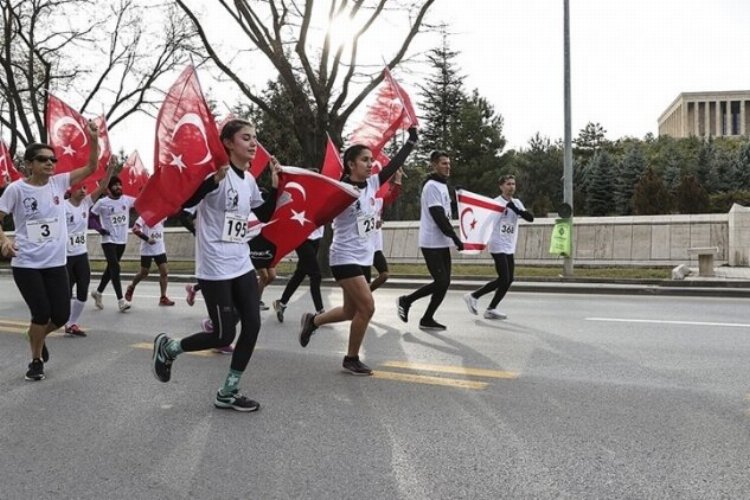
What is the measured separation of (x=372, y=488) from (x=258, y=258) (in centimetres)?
459

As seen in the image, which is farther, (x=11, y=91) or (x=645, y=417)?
(x=11, y=91)

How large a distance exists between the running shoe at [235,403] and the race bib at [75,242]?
4.22 meters

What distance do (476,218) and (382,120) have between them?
2.21m

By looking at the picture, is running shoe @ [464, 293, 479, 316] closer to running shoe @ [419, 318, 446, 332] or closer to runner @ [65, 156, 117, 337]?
running shoe @ [419, 318, 446, 332]

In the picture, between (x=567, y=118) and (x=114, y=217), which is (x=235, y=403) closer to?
(x=114, y=217)

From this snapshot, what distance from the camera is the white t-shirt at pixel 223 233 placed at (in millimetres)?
4469

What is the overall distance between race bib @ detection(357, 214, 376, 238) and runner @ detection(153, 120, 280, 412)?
4.24ft

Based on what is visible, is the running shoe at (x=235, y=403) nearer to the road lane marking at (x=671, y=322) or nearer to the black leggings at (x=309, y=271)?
the black leggings at (x=309, y=271)

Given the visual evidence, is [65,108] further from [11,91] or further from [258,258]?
[11,91]

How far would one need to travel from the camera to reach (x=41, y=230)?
5578mm

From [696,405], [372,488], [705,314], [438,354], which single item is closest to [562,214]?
[705,314]

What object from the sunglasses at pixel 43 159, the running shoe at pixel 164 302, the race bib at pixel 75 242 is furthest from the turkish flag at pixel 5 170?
the sunglasses at pixel 43 159

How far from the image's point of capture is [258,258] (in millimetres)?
7488

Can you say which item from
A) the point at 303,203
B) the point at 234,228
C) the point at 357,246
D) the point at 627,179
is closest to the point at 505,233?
the point at 357,246
